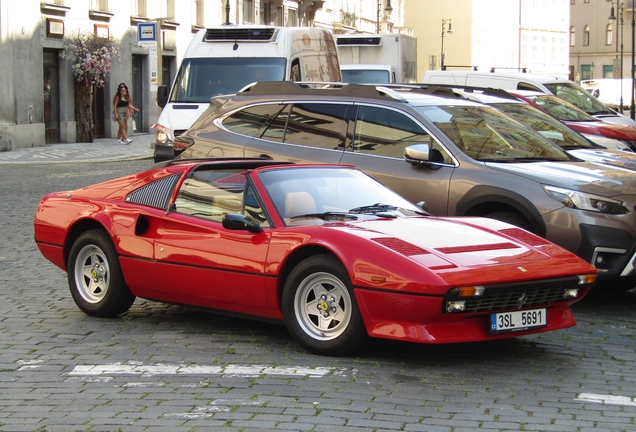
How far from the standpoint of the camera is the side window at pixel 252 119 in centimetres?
1152

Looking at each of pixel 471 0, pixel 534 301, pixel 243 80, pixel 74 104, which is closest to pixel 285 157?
pixel 534 301

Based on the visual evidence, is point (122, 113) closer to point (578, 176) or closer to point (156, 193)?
point (578, 176)

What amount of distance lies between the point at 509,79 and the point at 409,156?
12615 mm

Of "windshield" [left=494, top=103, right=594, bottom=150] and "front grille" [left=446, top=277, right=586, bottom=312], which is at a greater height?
Answer: "windshield" [left=494, top=103, right=594, bottom=150]

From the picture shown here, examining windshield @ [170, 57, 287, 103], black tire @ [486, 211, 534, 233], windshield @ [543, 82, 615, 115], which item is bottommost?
black tire @ [486, 211, 534, 233]

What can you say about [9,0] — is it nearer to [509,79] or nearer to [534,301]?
[509,79]

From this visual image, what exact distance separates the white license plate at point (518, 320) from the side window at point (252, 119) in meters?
5.00

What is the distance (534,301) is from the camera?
23.2 ft

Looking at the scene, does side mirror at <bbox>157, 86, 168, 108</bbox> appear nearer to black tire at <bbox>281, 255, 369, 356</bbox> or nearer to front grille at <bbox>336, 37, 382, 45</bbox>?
black tire at <bbox>281, 255, 369, 356</bbox>

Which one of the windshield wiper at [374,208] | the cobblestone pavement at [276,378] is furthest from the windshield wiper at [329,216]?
the cobblestone pavement at [276,378]

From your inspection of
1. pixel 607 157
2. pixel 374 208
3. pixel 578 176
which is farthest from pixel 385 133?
pixel 607 157

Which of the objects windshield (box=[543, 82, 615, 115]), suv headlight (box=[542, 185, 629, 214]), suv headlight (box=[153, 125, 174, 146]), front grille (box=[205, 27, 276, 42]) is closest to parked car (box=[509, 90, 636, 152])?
windshield (box=[543, 82, 615, 115])

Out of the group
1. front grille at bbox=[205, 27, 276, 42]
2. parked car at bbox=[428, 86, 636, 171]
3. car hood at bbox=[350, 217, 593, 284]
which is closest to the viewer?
car hood at bbox=[350, 217, 593, 284]

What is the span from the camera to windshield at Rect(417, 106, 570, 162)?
33.5 feet
